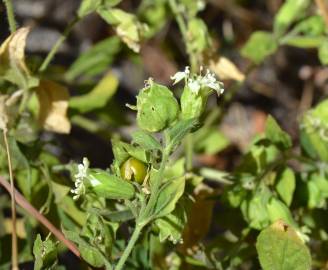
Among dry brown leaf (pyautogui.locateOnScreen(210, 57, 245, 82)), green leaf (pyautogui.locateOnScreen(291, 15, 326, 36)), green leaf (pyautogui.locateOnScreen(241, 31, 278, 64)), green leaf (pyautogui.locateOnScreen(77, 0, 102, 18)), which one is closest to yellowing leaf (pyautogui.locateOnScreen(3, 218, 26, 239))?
green leaf (pyautogui.locateOnScreen(77, 0, 102, 18))

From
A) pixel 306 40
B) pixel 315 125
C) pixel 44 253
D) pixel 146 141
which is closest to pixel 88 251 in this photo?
pixel 44 253

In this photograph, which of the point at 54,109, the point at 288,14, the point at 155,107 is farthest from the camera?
the point at 288,14

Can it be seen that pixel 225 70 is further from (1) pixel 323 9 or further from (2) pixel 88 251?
(2) pixel 88 251

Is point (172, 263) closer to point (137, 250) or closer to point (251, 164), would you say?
point (137, 250)

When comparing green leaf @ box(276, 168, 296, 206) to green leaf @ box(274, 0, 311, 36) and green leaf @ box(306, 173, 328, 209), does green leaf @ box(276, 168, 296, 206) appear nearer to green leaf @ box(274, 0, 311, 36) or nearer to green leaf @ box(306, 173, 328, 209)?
green leaf @ box(306, 173, 328, 209)

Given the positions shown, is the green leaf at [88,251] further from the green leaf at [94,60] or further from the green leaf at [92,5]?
the green leaf at [94,60]

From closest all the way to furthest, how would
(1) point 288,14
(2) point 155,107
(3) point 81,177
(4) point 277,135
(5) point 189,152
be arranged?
(2) point 155,107, (3) point 81,177, (4) point 277,135, (5) point 189,152, (1) point 288,14
